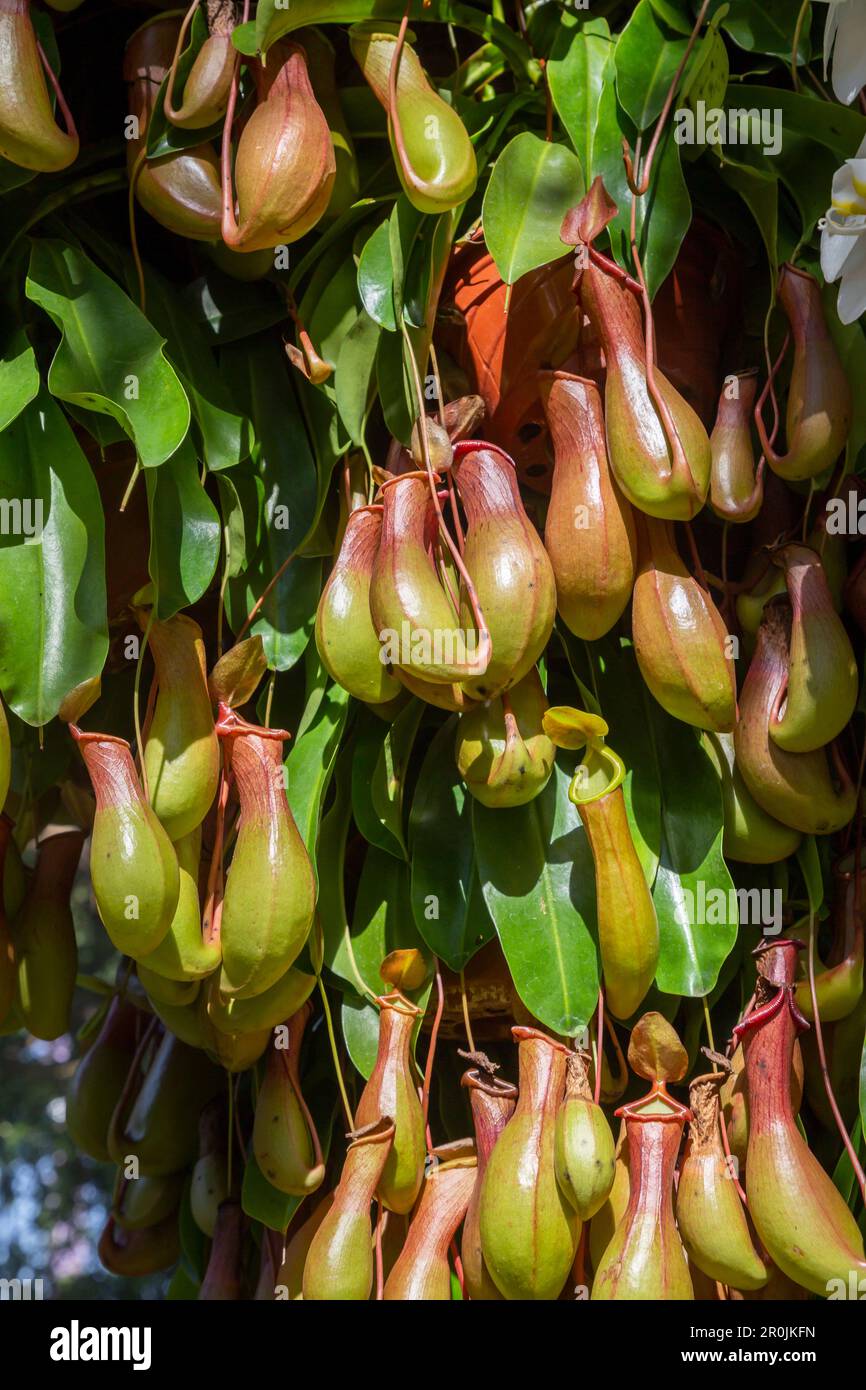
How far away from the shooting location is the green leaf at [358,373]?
0.89 m

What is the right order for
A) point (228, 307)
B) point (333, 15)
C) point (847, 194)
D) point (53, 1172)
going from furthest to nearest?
point (53, 1172)
point (228, 307)
point (333, 15)
point (847, 194)

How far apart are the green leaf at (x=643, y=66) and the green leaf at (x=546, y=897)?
441 mm

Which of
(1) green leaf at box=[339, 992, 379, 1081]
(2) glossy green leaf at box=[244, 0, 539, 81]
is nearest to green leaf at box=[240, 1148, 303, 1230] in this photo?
(1) green leaf at box=[339, 992, 379, 1081]

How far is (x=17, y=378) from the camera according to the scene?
85cm

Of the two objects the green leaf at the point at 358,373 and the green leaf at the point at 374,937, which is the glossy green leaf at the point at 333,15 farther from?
the green leaf at the point at 374,937

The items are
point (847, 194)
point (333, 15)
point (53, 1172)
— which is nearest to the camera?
point (847, 194)

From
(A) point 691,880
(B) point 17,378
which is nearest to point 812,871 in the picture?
(A) point 691,880

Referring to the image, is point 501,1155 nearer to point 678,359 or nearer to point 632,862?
point 632,862

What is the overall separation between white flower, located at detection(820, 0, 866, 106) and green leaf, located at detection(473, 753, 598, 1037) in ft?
1.52

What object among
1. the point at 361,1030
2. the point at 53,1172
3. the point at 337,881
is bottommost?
the point at 53,1172

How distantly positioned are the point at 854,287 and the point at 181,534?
1.50 ft

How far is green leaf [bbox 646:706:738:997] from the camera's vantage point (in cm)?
81

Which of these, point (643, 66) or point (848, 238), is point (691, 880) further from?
point (643, 66)
